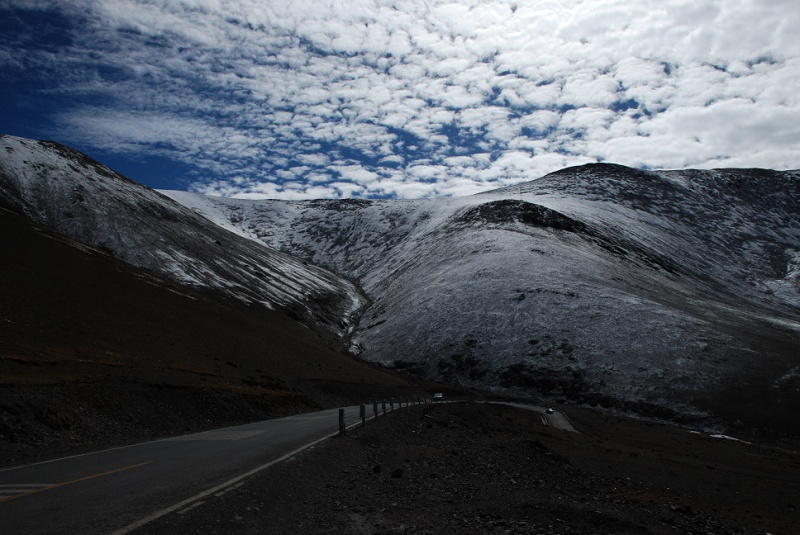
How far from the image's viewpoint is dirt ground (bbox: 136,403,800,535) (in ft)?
31.8

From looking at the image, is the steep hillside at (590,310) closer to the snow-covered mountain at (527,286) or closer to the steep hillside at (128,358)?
the snow-covered mountain at (527,286)

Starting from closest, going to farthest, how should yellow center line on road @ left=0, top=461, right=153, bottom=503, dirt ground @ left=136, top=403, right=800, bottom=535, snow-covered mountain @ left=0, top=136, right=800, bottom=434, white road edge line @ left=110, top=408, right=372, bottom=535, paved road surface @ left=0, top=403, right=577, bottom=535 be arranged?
white road edge line @ left=110, top=408, right=372, bottom=535 → paved road surface @ left=0, top=403, right=577, bottom=535 → yellow center line on road @ left=0, top=461, right=153, bottom=503 → dirt ground @ left=136, top=403, right=800, bottom=535 → snow-covered mountain @ left=0, top=136, right=800, bottom=434

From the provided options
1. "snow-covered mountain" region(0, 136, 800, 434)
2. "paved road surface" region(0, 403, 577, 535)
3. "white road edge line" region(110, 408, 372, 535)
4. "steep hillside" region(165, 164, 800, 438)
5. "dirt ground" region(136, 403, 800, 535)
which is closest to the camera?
"white road edge line" region(110, 408, 372, 535)

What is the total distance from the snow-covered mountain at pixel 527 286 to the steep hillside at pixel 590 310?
0.35 metres

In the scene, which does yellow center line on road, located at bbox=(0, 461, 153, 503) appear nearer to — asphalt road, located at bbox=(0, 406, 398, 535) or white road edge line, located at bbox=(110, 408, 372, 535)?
asphalt road, located at bbox=(0, 406, 398, 535)

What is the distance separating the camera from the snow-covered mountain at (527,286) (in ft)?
229

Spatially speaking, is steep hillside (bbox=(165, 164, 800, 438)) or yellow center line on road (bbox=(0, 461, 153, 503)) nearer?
yellow center line on road (bbox=(0, 461, 153, 503))

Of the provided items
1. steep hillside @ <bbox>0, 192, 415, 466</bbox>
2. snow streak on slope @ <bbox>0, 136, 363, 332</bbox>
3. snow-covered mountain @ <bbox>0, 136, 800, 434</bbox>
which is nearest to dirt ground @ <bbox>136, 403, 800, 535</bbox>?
steep hillside @ <bbox>0, 192, 415, 466</bbox>

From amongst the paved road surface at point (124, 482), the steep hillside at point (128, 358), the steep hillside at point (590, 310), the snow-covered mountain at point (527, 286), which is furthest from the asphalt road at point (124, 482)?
the snow-covered mountain at point (527, 286)

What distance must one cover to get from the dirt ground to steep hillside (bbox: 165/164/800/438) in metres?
42.5

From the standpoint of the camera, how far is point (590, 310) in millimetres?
85938

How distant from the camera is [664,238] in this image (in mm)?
156125

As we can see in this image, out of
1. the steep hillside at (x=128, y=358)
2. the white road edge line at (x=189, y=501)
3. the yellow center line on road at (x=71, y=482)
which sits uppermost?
the steep hillside at (x=128, y=358)

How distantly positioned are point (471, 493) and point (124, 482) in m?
7.85
